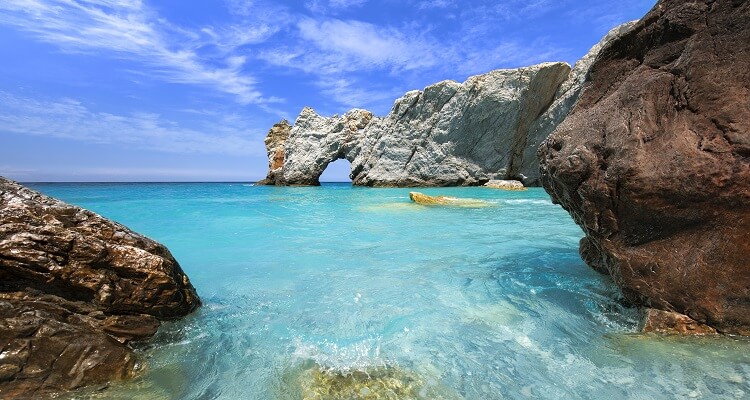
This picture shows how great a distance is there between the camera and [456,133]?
42.0 metres

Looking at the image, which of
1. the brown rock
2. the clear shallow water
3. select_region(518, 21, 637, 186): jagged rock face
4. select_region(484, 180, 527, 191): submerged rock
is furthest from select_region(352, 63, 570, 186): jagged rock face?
the brown rock

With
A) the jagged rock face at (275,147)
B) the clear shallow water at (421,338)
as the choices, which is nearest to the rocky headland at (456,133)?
the jagged rock face at (275,147)

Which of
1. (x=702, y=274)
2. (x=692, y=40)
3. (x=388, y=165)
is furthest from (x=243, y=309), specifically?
(x=388, y=165)

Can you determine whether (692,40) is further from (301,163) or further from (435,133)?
(301,163)

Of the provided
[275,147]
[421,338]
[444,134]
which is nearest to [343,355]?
[421,338]

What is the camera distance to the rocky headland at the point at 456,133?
37406 millimetres

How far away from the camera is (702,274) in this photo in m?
3.30

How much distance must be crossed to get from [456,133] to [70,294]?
41.5 meters

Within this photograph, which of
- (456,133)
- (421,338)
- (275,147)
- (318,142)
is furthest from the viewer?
(275,147)

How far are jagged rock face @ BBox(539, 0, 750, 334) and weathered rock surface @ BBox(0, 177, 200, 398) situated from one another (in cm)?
452

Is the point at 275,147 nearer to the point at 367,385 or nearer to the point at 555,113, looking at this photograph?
the point at 555,113

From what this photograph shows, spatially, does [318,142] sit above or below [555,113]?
below

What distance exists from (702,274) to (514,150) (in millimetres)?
40200

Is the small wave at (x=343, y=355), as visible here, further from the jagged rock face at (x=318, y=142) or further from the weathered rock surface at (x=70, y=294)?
the jagged rock face at (x=318, y=142)
